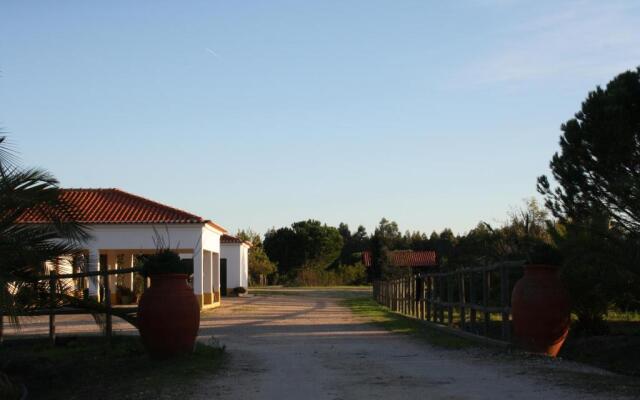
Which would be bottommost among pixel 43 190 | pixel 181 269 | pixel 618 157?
pixel 181 269

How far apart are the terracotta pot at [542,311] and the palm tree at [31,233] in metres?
7.03

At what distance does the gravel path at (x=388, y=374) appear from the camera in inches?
327

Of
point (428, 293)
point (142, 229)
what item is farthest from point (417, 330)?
point (142, 229)

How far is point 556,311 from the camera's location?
11.7m

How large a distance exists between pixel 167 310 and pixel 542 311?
18.0 feet

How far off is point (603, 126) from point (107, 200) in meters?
21.2

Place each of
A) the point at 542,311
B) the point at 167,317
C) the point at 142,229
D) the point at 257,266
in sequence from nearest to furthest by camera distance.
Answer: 1. the point at 167,317
2. the point at 542,311
3. the point at 142,229
4. the point at 257,266

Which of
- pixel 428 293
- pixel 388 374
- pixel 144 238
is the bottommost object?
pixel 388 374

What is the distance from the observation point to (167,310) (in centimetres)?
1122

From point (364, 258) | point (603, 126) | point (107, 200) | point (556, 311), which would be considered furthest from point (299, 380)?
point (364, 258)

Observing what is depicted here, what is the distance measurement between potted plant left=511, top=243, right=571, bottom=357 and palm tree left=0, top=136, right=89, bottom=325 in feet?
23.1

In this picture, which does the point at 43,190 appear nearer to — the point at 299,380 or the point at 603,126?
the point at 299,380

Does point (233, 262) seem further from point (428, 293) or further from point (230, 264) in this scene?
point (428, 293)

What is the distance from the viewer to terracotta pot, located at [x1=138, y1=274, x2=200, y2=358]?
36.9 ft
